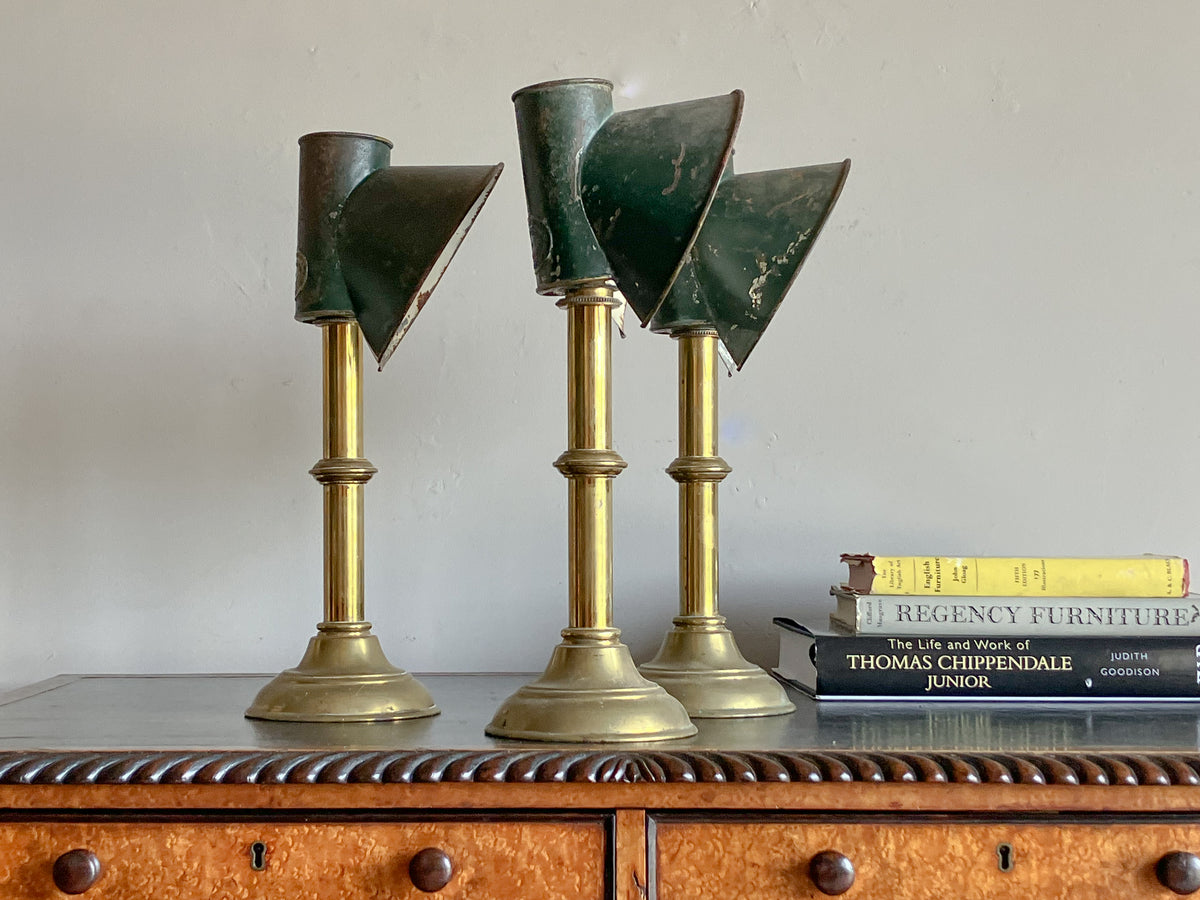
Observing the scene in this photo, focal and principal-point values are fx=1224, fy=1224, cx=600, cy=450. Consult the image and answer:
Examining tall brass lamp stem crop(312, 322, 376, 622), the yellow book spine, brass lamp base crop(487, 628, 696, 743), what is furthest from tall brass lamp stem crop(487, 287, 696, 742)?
the yellow book spine

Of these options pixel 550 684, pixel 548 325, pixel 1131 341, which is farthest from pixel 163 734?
pixel 1131 341

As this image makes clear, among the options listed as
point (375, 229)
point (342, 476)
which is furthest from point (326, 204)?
point (342, 476)

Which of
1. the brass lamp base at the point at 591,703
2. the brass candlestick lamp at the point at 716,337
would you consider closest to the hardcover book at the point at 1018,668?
the brass candlestick lamp at the point at 716,337

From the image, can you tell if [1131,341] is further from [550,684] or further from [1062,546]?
[550,684]

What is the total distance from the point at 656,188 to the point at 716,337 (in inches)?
10.6

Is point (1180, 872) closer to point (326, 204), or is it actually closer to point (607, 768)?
point (607, 768)

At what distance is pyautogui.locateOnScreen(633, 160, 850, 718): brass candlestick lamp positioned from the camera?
946mm

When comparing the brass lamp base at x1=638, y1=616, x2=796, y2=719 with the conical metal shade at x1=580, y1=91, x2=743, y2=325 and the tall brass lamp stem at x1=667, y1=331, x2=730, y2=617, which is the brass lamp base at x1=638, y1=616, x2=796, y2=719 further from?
the conical metal shade at x1=580, y1=91, x2=743, y2=325

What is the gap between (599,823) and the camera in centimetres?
81

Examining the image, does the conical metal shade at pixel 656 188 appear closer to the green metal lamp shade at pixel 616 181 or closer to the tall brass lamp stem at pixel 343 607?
the green metal lamp shade at pixel 616 181

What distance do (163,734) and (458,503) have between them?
526 mm

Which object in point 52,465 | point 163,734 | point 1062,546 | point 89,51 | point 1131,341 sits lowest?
point 163,734

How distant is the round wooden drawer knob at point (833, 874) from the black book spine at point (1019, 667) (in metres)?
0.30

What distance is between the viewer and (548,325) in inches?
54.7
